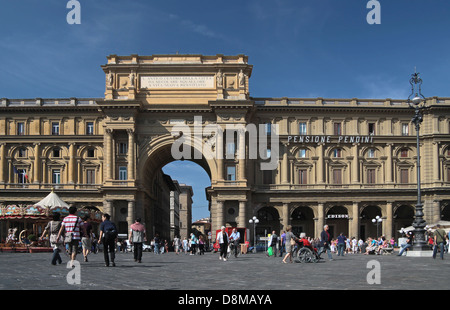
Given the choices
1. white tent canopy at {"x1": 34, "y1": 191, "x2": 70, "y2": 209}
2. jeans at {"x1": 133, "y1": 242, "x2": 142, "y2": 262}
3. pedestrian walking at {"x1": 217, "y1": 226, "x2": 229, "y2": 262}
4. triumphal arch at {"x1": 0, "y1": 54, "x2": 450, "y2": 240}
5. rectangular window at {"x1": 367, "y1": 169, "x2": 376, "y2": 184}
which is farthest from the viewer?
rectangular window at {"x1": 367, "y1": 169, "x2": 376, "y2": 184}

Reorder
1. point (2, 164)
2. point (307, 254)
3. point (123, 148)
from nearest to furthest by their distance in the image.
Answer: point (307, 254)
point (123, 148)
point (2, 164)

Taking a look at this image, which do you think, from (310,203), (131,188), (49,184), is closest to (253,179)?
(310,203)

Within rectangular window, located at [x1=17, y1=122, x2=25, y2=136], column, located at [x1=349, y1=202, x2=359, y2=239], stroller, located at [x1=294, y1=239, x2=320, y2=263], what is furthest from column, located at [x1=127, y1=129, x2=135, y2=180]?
stroller, located at [x1=294, y1=239, x2=320, y2=263]

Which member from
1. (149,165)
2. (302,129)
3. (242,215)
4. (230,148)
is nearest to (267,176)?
(230,148)

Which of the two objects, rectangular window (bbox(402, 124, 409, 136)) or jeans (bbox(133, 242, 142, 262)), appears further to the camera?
rectangular window (bbox(402, 124, 409, 136))

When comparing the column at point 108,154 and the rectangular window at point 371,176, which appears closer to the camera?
the column at point 108,154

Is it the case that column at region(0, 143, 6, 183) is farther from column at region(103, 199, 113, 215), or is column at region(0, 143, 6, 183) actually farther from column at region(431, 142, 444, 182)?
column at region(431, 142, 444, 182)

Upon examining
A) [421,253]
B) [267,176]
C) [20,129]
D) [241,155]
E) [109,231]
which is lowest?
[421,253]

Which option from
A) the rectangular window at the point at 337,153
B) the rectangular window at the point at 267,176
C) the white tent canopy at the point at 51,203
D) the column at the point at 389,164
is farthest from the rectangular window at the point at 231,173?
the white tent canopy at the point at 51,203

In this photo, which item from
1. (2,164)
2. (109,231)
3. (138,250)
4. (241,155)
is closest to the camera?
(109,231)

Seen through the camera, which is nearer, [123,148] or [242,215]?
[242,215]

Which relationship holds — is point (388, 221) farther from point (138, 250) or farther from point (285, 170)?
point (138, 250)

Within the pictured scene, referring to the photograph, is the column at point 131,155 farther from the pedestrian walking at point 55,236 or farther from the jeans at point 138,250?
the pedestrian walking at point 55,236
